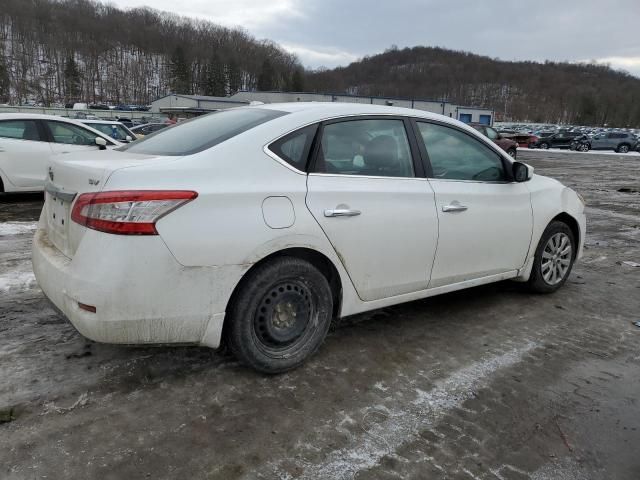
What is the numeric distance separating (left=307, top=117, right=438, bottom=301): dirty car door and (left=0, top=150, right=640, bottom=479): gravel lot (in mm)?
553

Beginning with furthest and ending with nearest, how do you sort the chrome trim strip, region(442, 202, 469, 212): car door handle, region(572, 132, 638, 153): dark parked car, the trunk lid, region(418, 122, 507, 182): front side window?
region(572, 132, 638, 153): dark parked car
region(418, 122, 507, 182): front side window
region(442, 202, 469, 212): car door handle
the chrome trim strip
the trunk lid

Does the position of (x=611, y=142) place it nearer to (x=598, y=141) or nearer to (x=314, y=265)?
(x=598, y=141)

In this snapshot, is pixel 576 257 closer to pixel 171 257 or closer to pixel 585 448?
pixel 585 448

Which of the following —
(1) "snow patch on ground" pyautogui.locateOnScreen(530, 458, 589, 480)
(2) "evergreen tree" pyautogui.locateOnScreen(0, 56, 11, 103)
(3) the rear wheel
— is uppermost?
(2) "evergreen tree" pyautogui.locateOnScreen(0, 56, 11, 103)

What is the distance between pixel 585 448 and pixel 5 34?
153 metres

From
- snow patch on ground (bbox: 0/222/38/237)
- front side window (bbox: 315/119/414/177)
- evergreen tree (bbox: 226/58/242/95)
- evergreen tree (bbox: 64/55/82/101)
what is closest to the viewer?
front side window (bbox: 315/119/414/177)

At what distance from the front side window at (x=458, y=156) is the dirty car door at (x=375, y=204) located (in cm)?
21

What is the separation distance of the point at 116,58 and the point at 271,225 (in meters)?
149

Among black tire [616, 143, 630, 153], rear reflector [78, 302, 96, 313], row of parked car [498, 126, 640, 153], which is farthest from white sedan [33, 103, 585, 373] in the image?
black tire [616, 143, 630, 153]

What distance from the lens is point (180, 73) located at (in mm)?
124812

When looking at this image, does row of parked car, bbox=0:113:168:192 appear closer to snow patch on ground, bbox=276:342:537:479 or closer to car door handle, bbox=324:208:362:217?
car door handle, bbox=324:208:362:217

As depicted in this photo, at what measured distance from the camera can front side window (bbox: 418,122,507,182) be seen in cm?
359

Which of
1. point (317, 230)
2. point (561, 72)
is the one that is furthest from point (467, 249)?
point (561, 72)

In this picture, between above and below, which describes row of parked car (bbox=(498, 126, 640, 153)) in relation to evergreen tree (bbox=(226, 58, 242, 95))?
below
